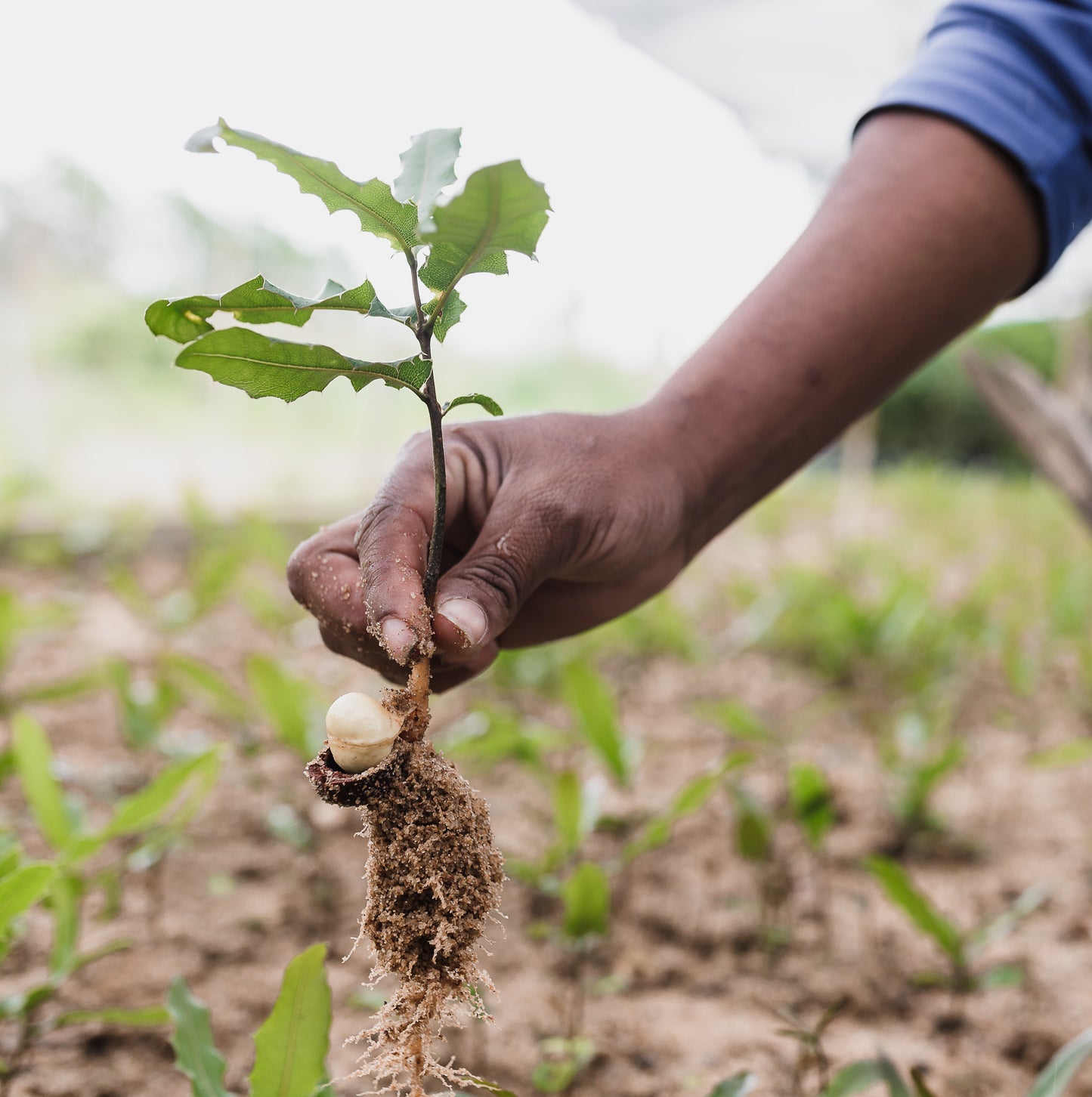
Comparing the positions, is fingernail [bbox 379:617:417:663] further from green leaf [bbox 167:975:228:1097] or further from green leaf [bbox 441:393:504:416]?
green leaf [bbox 167:975:228:1097]

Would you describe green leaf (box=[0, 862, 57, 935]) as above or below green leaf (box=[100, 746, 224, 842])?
below

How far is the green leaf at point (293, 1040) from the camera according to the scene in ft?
Result: 2.38

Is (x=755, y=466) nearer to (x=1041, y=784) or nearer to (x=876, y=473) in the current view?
(x=1041, y=784)

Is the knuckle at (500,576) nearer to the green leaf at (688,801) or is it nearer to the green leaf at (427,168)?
the green leaf at (427,168)

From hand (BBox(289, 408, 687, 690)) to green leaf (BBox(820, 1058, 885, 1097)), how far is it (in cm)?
51

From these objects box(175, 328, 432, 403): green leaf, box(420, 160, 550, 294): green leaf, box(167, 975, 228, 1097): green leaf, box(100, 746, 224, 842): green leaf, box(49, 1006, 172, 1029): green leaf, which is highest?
box(420, 160, 550, 294): green leaf

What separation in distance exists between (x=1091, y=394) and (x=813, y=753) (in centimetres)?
147

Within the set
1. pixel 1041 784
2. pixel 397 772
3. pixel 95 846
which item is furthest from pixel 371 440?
pixel 397 772

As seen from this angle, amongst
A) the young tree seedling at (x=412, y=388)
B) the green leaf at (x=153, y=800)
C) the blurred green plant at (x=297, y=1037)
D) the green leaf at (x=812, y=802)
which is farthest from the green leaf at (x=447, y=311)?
the green leaf at (x=812, y=802)

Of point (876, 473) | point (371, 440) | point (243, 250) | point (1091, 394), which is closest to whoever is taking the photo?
point (1091, 394)

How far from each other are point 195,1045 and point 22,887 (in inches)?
8.0

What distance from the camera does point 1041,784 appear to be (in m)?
1.94

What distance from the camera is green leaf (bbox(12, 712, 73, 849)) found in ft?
3.76

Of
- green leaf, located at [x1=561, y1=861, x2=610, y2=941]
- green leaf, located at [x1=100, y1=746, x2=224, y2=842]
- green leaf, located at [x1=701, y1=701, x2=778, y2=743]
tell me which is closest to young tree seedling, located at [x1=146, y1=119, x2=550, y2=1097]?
green leaf, located at [x1=561, y1=861, x2=610, y2=941]
